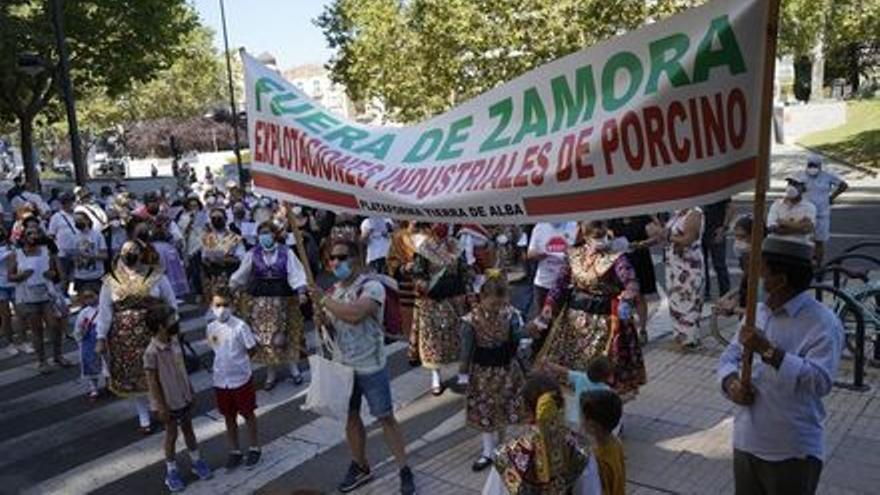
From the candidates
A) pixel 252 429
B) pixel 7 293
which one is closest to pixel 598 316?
pixel 252 429

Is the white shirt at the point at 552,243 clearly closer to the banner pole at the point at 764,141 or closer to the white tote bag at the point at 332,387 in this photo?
the white tote bag at the point at 332,387

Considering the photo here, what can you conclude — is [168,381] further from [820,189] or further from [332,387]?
[820,189]

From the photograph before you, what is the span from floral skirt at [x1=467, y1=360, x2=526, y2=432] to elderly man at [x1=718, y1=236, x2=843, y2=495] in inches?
99.9

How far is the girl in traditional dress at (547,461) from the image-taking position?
3.49 meters

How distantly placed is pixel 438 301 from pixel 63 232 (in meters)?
6.78

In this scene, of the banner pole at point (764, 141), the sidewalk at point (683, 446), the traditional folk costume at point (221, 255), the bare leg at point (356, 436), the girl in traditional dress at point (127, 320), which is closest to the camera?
the banner pole at point (764, 141)

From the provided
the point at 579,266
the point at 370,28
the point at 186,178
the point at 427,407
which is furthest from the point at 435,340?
the point at 186,178

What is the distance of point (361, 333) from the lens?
5.79m

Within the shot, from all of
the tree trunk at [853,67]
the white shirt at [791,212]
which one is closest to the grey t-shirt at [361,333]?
the white shirt at [791,212]

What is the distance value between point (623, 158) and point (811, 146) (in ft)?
108

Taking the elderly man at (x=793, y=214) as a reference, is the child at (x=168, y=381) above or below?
below

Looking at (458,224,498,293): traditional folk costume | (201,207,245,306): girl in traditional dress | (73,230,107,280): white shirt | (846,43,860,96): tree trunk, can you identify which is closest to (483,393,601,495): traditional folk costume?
(458,224,498,293): traditional folk costume

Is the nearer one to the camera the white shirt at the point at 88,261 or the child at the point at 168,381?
the child at the point at 168,381

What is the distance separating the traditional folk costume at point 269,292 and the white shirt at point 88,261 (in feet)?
11.4
